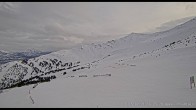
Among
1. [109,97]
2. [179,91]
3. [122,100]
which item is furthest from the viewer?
[179,91]

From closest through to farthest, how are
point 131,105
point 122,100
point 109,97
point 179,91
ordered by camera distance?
point 131,105 < point 122,100 < point 109,97 < point 179,91

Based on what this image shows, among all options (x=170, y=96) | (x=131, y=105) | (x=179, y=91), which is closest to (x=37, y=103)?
(x=131, y=105)

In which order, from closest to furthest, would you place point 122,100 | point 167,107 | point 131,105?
1. point 167,107
2. point 131,105
3. point 122,100

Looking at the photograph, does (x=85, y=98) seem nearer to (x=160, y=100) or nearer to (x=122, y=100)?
(x=122, y=100)

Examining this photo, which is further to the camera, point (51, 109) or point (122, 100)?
point (122, 100)

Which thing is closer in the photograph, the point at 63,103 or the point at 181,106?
the point at 181,106

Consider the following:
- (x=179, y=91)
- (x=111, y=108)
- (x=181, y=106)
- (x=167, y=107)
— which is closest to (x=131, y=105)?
(x=111, y=108)

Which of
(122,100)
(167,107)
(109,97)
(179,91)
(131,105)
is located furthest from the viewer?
(179,91)

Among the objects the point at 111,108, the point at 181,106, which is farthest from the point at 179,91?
the point at 111,108

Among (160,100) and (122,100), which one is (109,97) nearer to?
(122,100)
